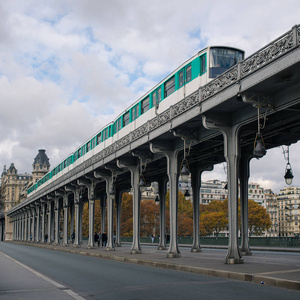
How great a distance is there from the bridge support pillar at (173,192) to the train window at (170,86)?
3.14 metres

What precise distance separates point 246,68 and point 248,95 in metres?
A: 1.04

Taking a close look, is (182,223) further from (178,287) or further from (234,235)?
(178,287)

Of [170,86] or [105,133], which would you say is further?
[105,133]

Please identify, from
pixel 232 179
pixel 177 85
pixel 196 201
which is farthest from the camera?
pixel 196 201

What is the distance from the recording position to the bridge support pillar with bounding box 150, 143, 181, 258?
1004 inches

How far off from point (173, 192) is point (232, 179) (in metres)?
6.78

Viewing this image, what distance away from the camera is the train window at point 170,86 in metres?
25.6

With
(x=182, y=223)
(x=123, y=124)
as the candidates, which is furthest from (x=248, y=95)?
(x=182, y=223)

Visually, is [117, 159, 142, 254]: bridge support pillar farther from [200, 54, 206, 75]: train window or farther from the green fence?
the green fence

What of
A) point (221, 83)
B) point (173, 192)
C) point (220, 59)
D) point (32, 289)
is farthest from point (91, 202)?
point (32, 289)

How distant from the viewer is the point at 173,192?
26094 millimetres

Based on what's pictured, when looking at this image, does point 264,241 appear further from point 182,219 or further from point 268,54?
point 182,219

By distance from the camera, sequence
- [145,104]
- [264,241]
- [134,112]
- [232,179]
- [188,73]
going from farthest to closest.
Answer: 1. [264,241]
2. [134,112]
3. [145,104]
4. [188,73]
5. [232,179]

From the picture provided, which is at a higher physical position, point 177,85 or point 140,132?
point 177,85
